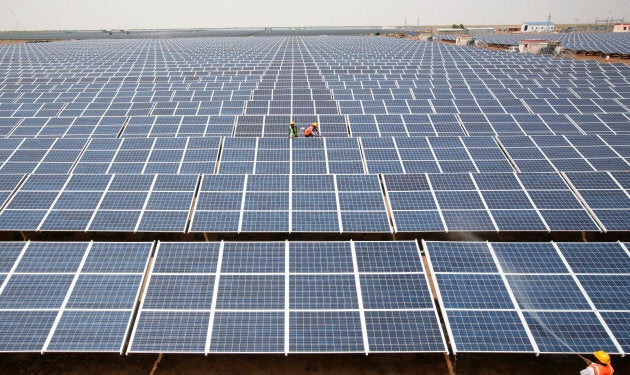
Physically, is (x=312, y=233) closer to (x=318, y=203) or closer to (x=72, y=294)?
(x=318, y=203)

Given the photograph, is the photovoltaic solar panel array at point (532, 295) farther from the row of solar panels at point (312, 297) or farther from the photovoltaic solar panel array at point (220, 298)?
the photovoltaic solar panel array at point (220, 298)

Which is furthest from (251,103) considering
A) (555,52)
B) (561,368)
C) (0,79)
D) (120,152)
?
(555,52)

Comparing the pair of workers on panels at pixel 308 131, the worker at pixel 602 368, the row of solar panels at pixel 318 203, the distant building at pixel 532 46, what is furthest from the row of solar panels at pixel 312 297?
the distant building at pixel 532 46

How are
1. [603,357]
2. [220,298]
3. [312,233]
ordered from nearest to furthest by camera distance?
[603,357]
[220,298]
[312,233]

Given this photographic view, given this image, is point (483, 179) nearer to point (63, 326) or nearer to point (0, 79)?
point (63, 326)

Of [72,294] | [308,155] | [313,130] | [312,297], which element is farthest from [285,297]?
[313,130]

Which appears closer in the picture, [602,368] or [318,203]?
[602,368]
